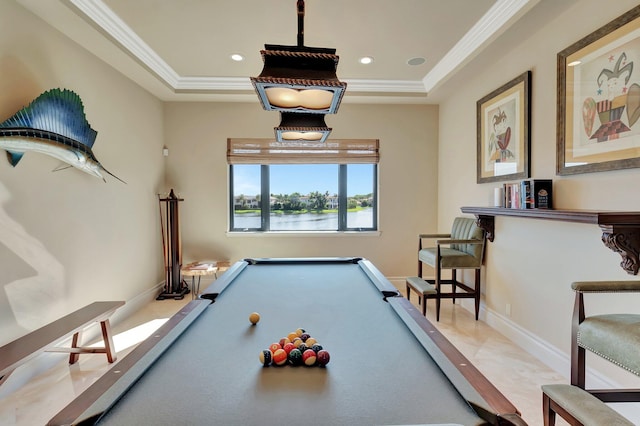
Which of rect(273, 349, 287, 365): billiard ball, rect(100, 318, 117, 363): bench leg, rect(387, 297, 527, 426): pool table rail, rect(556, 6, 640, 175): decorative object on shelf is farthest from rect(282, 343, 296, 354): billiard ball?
rect(556, 6, 640, 175): decorative object on shelf

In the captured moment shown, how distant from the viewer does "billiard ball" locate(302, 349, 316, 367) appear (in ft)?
3.72

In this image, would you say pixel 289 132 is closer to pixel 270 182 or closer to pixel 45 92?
pixel 45 92

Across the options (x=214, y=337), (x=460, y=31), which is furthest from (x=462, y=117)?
(x=214, y=337)

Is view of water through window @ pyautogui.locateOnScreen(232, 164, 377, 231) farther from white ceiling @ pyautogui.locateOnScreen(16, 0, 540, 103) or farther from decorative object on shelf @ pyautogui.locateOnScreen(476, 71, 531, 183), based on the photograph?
decorative object on shelf @ pyautogui.locateOnScreen(476, 71, 531, 183)

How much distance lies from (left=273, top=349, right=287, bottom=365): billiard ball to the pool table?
3 cm

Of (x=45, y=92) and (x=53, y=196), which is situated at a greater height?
(x=45, y=92)

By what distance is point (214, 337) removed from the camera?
1407 millimetres

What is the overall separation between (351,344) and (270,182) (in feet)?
12.2

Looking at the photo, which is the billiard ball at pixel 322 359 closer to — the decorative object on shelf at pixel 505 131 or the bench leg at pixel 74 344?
the bench leg at pixel 74 344

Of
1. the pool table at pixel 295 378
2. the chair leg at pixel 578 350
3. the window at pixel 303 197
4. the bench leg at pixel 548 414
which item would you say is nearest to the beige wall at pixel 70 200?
the window at pixel 303 197

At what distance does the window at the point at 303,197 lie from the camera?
15.6ft

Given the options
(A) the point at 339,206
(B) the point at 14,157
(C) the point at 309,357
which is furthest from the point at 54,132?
(A) the point at 339,206

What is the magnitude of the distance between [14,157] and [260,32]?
218 centimetres

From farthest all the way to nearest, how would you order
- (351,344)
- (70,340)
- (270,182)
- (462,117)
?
(270,182) < (462,117) < (70,340) < (351,344)
